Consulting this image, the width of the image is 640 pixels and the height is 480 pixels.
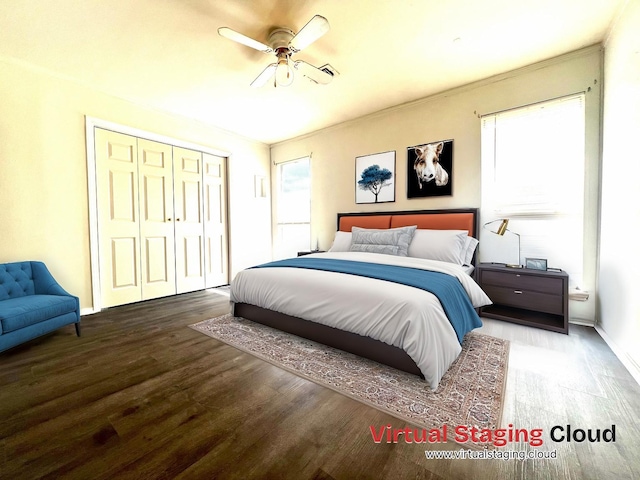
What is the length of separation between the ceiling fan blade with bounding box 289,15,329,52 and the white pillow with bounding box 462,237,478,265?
2.61m

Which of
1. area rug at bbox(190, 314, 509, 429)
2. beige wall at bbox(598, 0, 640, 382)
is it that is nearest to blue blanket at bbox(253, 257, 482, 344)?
area rug at bbox(190, 314, 509, 429)

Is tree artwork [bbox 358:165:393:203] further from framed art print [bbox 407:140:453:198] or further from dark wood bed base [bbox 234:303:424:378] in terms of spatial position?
dark wood bed base [bbox 234:303:424:378]

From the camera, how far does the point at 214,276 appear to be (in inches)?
185

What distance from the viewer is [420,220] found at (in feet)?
12.0

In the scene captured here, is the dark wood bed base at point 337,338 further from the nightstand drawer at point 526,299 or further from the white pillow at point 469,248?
the white pillow at point 469,248

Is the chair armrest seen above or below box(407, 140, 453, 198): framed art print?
below

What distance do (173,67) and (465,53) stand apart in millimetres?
3031

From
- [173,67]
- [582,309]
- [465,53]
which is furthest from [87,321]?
[582,309]

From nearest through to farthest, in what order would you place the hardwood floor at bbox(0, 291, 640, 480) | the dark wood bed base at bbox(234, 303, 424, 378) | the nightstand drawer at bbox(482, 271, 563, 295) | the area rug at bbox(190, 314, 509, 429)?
the hardwood floor at bbox(0, 291, 640, 480) < the area rug at bbox(190, 314, 509, 429) < the dark wood bed base at bbox(234, 303, 424, 378) < the nightstand drawer at bbox(482, 271, 563, 295)

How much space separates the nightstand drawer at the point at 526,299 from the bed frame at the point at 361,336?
0.75 m

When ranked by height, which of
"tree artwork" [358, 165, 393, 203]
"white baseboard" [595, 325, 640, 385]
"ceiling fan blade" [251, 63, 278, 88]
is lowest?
"white baseboard" [595, 325, 640, 385]

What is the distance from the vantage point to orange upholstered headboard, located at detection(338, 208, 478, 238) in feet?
10.8

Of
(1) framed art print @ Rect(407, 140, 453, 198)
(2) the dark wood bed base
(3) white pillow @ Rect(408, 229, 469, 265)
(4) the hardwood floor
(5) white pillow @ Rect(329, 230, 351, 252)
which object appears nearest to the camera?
(4) the hardwood floor

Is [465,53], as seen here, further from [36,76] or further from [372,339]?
[36,76]
